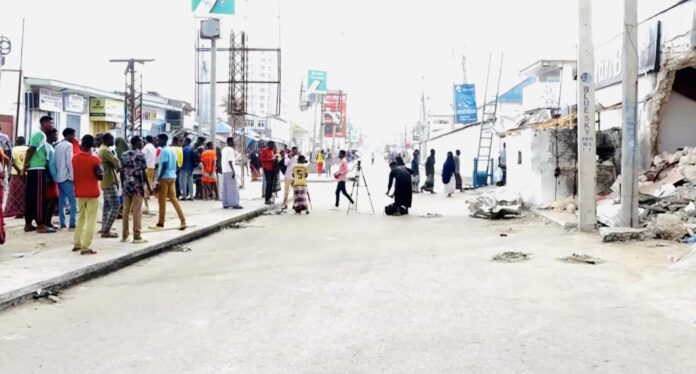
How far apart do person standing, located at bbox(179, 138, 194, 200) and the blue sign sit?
28140 mm

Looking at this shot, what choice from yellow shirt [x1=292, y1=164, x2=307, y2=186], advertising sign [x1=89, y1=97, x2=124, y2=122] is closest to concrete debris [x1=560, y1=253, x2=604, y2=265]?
yellow shirt [x1=292, y1=164, x2=307, y2=186]

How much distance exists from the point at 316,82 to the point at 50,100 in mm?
23420

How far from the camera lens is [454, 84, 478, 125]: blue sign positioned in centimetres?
4578

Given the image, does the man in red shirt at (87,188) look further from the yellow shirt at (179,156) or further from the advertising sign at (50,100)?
the advertising sign at (50,100)

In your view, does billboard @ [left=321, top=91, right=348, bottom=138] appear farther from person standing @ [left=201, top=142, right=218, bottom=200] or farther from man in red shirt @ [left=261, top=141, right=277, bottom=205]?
man in red shirt @ [left=261, top=141, right=277, bottom=205]

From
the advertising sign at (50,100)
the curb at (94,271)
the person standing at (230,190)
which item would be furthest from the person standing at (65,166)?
the advertising sign at (50,100)

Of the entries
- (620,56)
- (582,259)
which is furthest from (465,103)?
(582,259)

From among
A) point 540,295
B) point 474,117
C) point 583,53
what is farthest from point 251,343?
point 474,117

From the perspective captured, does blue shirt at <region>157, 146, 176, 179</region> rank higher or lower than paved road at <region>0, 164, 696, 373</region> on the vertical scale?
higher

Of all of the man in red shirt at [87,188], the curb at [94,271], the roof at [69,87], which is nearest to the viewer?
the curb at [94,271]

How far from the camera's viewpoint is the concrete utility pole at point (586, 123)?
41.8ft

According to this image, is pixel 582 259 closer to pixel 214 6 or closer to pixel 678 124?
pixel 678 124

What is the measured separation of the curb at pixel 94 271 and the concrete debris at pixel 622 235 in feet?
23.4

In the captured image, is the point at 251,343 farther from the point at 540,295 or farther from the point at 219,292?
the point at 540,295
